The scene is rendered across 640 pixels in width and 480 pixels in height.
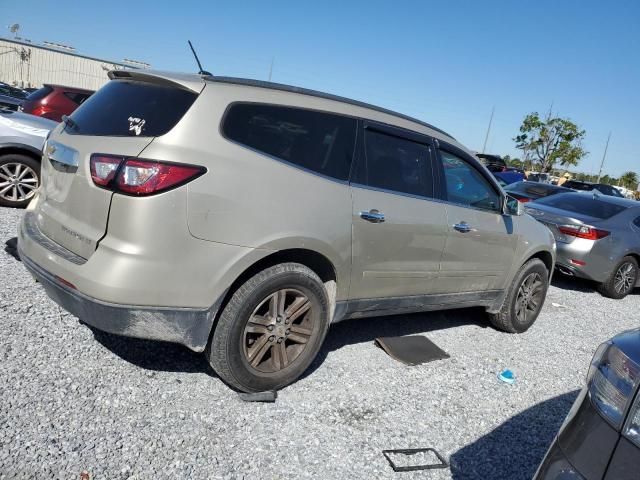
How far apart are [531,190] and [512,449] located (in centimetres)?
937

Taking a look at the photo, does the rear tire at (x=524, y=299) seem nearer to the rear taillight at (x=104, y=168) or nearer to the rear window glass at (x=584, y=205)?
the rear window glass at (x=584, y=205)

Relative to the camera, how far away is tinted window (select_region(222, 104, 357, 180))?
291cm

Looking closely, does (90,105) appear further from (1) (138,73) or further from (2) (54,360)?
(2) (54,360)

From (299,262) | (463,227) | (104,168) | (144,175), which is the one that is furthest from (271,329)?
(463,227)

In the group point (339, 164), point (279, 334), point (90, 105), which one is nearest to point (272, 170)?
point (339, 164)

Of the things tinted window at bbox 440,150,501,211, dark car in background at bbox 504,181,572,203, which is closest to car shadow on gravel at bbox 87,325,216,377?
tinted window at bbox 440,150,501,211

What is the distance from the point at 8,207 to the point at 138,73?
429 cm

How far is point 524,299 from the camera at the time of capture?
17.1ft

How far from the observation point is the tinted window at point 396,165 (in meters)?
3.58

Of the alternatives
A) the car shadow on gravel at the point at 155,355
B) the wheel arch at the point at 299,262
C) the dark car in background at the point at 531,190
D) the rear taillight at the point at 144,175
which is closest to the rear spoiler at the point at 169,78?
the rear taillight at the point at 144,175

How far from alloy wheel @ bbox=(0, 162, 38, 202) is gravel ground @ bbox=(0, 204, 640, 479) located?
89.4 inches

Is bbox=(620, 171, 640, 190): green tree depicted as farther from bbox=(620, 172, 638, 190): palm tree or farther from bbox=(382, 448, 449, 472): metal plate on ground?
bbox=(382, 448, 449, 472): metal plate on ground

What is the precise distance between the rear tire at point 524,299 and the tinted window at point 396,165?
5.70ft

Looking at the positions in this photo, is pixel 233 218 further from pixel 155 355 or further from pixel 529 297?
pixel 529 297
